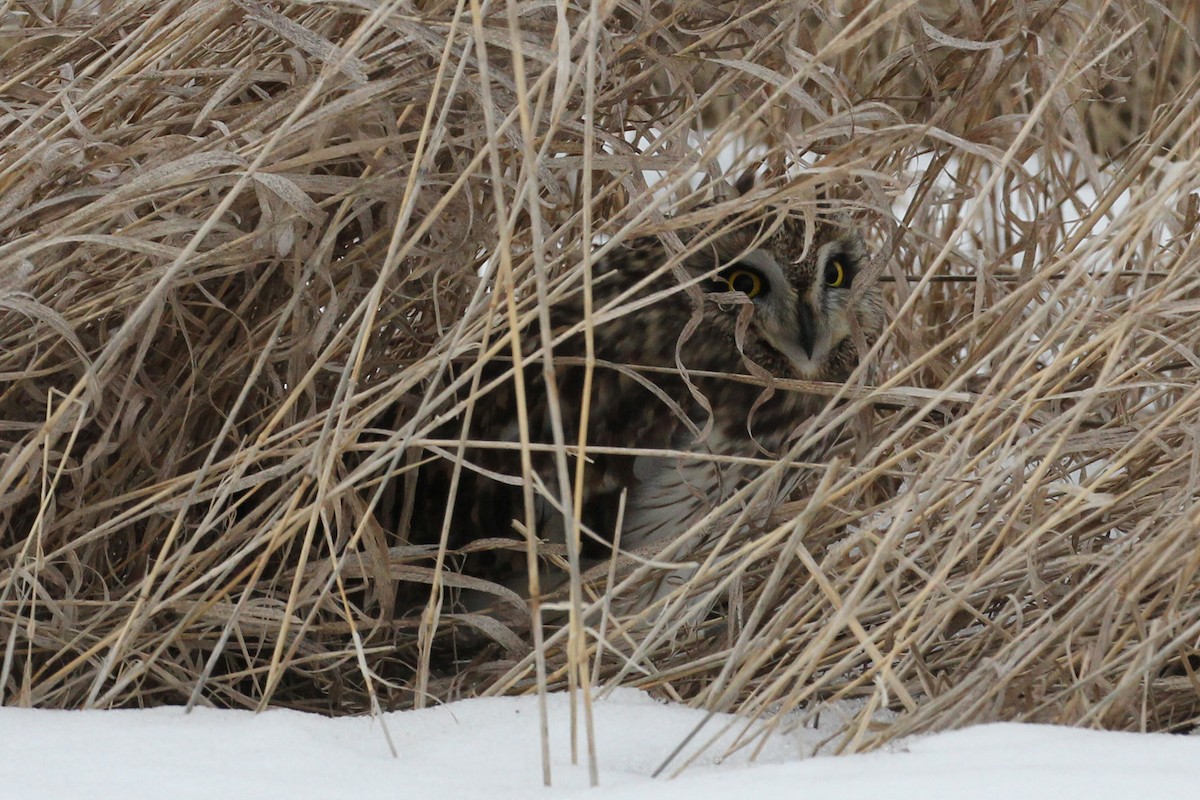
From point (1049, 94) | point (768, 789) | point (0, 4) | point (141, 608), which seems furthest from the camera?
point (0, 4)

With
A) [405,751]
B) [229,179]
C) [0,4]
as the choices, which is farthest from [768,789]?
[0,4]

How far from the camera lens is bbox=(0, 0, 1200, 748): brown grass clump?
4.87 ft

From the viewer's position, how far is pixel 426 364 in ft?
5.36

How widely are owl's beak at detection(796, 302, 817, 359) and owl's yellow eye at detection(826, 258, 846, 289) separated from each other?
0.25ft

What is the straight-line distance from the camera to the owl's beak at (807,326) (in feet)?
7.52

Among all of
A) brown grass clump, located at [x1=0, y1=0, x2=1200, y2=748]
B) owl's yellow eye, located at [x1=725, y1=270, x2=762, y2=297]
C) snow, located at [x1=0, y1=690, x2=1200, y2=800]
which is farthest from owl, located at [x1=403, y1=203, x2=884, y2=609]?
snow, located at [x1=0, y1=690, x2=1200, y2=800]

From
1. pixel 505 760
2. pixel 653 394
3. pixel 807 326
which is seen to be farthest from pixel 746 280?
pixel 505 760

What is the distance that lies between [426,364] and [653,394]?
0.75 metres

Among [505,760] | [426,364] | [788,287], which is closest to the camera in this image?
[505,760]

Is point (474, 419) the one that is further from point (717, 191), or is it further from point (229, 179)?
point (229, 179)

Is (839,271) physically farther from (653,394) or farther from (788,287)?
(653,394)

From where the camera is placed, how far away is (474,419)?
7.80ft

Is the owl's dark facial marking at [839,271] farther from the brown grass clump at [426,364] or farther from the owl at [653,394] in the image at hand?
the brown grass clump at [426,364]

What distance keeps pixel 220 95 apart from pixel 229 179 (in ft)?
0.52
